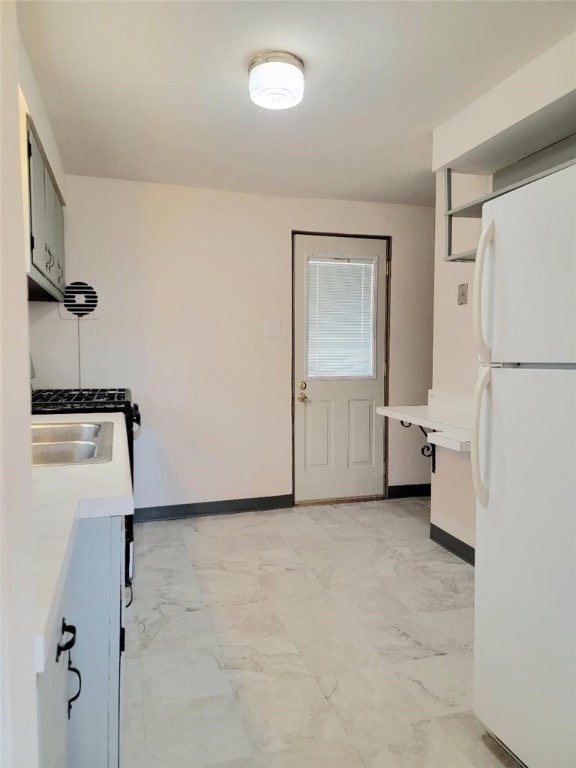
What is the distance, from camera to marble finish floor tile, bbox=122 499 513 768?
162 cm

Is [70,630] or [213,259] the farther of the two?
[213,259]

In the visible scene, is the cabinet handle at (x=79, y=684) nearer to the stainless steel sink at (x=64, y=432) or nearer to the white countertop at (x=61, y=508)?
the white countertop at (x=61, y=508)

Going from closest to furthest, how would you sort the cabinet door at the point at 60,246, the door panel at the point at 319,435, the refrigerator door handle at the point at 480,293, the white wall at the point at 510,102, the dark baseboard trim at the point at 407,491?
the refrigerator door handle at the point at 480,293
the white wall at the point at 510,102
the cabinet door at the point at 60,246
the door panel at the point at 319,435
the dark baseboard trim at the point at 407,491

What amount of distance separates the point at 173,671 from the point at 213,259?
2.69 meters

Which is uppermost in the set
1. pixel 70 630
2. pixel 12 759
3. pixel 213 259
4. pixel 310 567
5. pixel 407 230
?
pixel 407 230

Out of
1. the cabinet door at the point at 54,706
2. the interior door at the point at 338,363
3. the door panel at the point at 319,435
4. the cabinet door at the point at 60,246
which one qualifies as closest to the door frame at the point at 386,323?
the interior door at the point at 338,363

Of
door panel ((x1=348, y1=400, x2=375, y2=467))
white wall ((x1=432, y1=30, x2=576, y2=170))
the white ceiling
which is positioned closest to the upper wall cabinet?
the white ceiling

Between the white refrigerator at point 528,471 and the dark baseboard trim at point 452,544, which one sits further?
the dark baseboard trim at point 452,544

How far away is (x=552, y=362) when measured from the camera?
4.42ft

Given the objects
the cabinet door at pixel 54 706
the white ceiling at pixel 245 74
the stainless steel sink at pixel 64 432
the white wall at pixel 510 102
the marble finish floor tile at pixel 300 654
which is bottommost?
the marble finish floor tile at pixel 300 654

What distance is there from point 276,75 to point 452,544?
266 centimetres

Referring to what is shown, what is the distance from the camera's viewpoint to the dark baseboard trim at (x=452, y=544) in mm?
3018

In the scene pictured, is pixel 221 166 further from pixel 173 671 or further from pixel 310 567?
pixel 173 671

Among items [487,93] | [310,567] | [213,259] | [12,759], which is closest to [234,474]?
[310,567]
